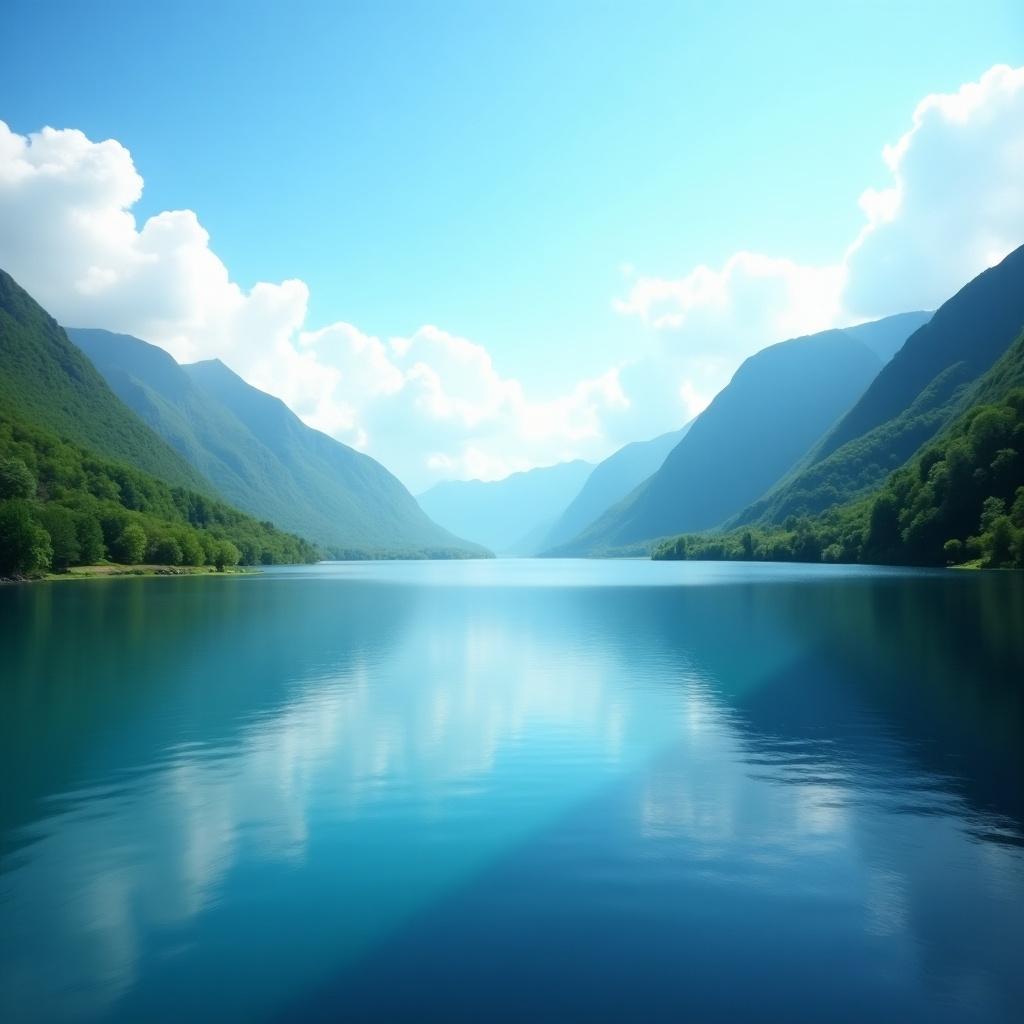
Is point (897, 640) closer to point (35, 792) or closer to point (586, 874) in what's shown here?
point (586, 874)

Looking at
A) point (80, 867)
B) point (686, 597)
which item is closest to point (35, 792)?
point (80, 867)

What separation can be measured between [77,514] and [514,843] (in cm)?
13407

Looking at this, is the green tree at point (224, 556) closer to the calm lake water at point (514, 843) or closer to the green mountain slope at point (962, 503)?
the calm lake water at point (514, 843)

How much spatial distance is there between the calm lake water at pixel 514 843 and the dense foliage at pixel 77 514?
84.1m

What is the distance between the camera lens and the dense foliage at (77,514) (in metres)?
103

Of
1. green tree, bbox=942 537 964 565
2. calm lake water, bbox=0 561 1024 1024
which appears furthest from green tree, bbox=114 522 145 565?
green tree, bbox=942 537 964 565

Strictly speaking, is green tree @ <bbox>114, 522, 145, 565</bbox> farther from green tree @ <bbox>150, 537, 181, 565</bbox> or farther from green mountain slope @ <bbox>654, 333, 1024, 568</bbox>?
green mountain slope @ <bbox>654, 333, 1024, 568</bbox>

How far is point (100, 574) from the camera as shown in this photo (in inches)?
4710

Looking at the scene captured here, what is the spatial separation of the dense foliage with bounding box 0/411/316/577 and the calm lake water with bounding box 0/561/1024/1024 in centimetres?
8407

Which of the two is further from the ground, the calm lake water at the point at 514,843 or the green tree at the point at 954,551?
the green tree at the point at 954,551

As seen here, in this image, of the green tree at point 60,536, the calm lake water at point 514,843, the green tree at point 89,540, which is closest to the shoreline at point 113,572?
the green tree at point 89,540

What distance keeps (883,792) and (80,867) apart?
53.0 ft

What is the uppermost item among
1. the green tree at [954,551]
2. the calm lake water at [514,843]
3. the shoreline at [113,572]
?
the green tree at [954,551]

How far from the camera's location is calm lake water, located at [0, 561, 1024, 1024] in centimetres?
911
